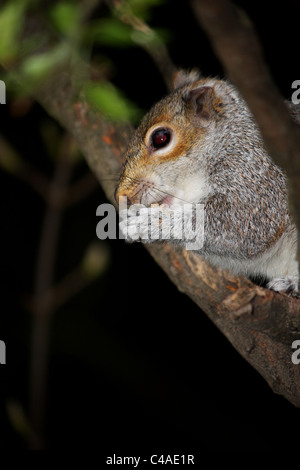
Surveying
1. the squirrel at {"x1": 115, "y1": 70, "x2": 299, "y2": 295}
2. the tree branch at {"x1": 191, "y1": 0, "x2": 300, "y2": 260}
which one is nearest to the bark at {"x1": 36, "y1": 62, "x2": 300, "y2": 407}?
the squirrel at {"x1": 115, "y1": 70, "x2": 299, "y2": 295}

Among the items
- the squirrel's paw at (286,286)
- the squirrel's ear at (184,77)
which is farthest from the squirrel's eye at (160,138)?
the squirrel's paw at (286,286)

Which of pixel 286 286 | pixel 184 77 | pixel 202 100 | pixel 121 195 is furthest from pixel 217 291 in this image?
pixel 184 77

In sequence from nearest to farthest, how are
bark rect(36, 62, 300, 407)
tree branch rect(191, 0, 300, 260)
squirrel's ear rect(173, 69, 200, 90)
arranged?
tree branch rect(191, 0, 300, 260) < bark rect(36, 62, 300, 407) < squirrel's ear rect(173, 69, 200, 90)

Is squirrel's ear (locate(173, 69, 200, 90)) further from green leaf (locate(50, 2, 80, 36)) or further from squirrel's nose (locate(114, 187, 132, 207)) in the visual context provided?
green leaf (locate(50, 2, 80, 36))

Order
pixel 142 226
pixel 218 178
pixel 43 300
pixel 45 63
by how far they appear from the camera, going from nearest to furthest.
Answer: pixel 45 63 → pixel 142 226 → pixel 218 178 → pixel 43 300

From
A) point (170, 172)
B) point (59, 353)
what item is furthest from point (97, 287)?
point (170, 172)

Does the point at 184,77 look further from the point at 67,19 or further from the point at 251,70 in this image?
the point at 251,70
